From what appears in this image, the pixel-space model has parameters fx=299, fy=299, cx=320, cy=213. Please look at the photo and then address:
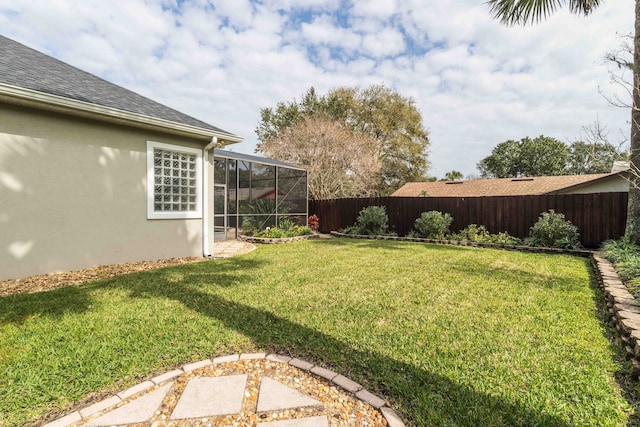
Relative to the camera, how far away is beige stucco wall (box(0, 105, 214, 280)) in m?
4.69

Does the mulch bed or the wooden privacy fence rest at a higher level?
the wooden privacy fence

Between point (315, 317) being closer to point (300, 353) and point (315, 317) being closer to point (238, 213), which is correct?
point (300, 353)

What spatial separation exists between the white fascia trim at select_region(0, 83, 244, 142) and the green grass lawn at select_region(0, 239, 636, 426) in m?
→ 2.88

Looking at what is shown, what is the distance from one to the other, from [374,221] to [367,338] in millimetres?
8652

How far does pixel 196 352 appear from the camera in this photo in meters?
2.47

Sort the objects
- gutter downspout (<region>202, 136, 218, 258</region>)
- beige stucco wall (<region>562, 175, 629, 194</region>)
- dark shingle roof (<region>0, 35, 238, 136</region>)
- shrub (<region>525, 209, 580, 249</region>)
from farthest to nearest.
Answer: beige stucco wall (<region>562, 175, 629, 194</region>) → shrub (<region>525, 209, 580, 249</region>) → gutter downspout (<region>202, 136, 218, 258</region>) → dark shingle roof (<region>0, 35, 238, 136</region>)

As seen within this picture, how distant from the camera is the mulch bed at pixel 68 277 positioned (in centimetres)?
439

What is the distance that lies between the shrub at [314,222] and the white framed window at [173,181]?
7121 mm

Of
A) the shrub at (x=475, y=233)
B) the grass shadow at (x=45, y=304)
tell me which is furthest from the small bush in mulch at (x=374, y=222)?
the grass shadow at (x=45, y=304)

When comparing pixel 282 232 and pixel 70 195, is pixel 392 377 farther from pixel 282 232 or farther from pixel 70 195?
pixel 282 232

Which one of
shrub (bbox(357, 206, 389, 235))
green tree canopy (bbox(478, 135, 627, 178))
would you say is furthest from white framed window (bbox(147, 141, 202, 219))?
green tree canopy (bbox(478, 135, 627, 178))

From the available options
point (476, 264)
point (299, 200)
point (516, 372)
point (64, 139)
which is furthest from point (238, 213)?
point (516, 372)

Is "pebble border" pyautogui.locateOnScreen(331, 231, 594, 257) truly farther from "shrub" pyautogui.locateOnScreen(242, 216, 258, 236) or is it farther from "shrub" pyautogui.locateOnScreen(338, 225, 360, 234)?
"shrub" pyautogui.locateOnScreen(242, 216, 258, 236)

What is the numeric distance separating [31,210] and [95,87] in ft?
9.34
